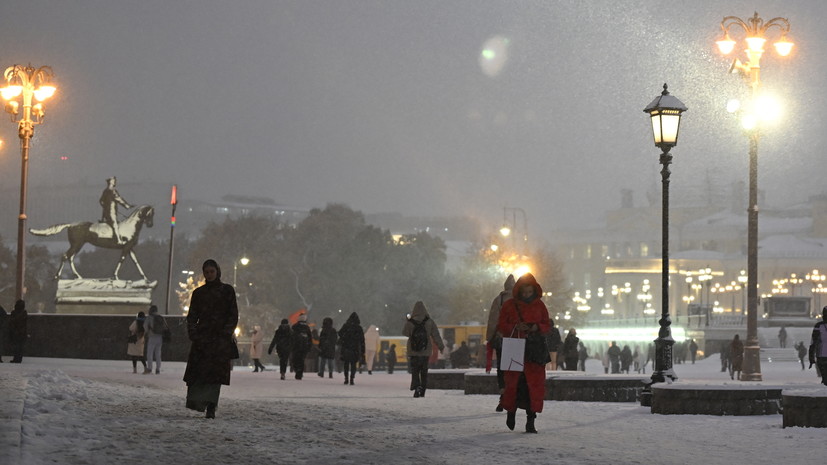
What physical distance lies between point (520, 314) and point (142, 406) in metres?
3.74

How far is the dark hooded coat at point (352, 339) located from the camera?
2620 centimetres

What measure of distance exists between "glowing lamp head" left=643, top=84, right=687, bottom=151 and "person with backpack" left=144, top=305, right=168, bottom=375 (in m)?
11.2

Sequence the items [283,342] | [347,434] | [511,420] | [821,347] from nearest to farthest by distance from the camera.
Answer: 1. [347,434]
2. [511,420]
3. [821,347]
4. [283,342]

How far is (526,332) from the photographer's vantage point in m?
13.1

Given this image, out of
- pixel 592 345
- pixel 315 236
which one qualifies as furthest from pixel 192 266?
pixel 592 345

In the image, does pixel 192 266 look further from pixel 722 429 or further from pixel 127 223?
pixel 722 429

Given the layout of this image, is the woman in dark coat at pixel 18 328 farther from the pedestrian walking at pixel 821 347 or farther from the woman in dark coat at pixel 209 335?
the woman in dark coat at pixel 209 335

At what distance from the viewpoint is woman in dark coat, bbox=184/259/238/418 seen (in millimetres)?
12531

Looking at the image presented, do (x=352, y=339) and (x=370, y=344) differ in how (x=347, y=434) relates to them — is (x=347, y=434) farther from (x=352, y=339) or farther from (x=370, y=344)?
(x=370, y=344)

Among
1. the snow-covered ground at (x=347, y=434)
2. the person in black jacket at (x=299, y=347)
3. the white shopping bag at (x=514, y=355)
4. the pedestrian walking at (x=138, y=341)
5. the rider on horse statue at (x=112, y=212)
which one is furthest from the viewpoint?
the rider on horse statue at (x=112, y=212)

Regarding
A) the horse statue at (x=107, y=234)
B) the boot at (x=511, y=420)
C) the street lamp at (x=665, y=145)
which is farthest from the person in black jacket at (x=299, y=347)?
the boot at (x=511, y=420)

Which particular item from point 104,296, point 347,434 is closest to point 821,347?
point 347,434

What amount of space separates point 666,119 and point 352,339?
8.66 m

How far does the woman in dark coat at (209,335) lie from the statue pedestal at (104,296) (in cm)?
2261
